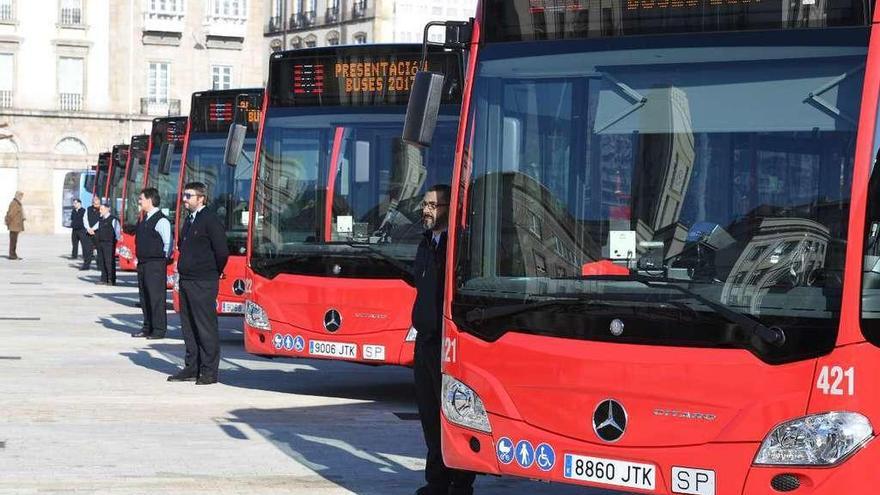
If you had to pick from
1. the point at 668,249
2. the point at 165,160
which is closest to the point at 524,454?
the point at 668,249

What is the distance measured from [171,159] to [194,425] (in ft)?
48.8

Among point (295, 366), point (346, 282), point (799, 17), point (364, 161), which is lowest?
point (295, 366)

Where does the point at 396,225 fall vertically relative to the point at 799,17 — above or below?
below

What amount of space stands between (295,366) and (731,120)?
10.8 m

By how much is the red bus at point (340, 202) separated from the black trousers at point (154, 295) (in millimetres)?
5435

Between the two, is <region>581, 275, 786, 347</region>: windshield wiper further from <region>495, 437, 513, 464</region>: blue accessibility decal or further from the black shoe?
the black shoe

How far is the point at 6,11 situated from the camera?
80.1 meters

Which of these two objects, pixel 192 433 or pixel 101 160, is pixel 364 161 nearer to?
pixel 192 433

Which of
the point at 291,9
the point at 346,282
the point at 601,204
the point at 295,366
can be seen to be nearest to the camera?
the point at 601,204

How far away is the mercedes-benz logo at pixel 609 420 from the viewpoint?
7.23 m

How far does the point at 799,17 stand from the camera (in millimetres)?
7062

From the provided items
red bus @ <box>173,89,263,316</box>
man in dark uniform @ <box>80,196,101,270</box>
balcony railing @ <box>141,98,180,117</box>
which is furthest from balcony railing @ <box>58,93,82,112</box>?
red bus @ <box>173,89,263,316</box>

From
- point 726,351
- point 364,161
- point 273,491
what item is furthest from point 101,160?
point 726,351

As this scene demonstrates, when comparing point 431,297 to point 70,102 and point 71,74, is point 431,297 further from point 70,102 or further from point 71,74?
point 71,74
